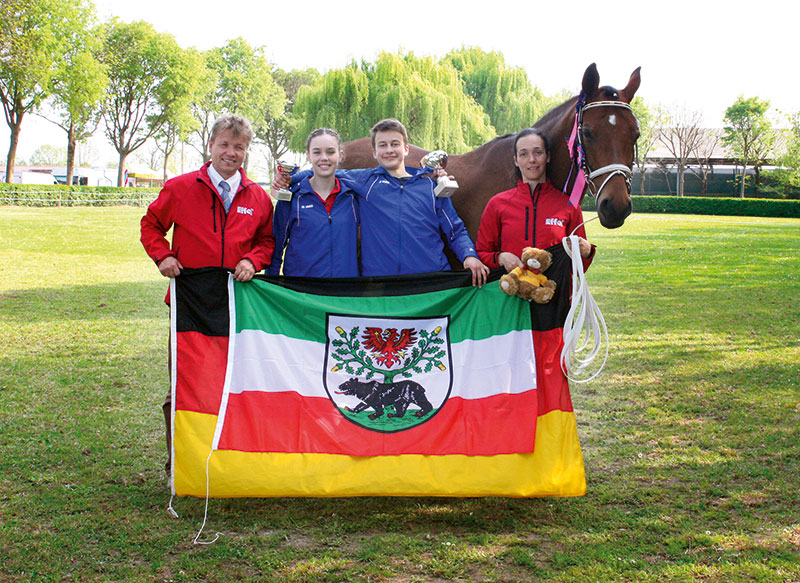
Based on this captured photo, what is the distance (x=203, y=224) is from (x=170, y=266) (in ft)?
1.06

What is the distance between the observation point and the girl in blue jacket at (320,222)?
4.30m

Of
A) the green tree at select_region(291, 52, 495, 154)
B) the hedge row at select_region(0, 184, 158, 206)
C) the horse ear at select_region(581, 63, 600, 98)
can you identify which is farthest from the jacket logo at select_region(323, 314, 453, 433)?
the hedge row at select_region(0, 184, 158, 206)

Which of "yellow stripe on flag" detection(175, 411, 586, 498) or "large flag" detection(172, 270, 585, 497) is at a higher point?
"large flag" detection(172, 270, 585, 497)

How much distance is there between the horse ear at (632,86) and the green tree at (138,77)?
53.2m

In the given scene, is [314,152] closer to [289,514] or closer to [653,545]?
[289,514]

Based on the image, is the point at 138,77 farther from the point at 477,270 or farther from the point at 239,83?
the point at 477,270

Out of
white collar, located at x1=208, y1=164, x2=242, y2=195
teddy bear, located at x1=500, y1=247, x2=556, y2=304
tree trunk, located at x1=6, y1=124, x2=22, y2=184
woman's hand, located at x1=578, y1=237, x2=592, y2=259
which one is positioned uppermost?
tree trunk, located at x1=6, y1=124, x2=22, y2=184

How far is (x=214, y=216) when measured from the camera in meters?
4.05

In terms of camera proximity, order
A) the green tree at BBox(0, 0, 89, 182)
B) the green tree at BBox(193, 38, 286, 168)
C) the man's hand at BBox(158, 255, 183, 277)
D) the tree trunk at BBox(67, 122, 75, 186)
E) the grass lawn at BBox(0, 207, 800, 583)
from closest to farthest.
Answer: the grass lawn at BBox(0, 207, 800, 583), the man's hand at BBox(158, 255, 183, 277), the green tree at BBox(0, 0, 89, 182), the tree trunk at BBox(67, 122, 75, 186), the green tree at BBox(193, 38, 286, 168)

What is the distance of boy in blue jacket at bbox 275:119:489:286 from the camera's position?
4332mm

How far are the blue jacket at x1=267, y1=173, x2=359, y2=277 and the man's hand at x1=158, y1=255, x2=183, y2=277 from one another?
616mm

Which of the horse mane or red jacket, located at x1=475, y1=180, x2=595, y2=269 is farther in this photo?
the horse mane

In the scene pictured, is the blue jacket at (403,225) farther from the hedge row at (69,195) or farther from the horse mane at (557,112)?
the hedge row at (69,195)

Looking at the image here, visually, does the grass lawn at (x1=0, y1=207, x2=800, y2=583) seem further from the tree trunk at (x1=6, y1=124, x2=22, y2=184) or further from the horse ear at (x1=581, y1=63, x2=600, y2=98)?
the tree trunk at (x1=6, y1=124, x2=22, y2=184)
